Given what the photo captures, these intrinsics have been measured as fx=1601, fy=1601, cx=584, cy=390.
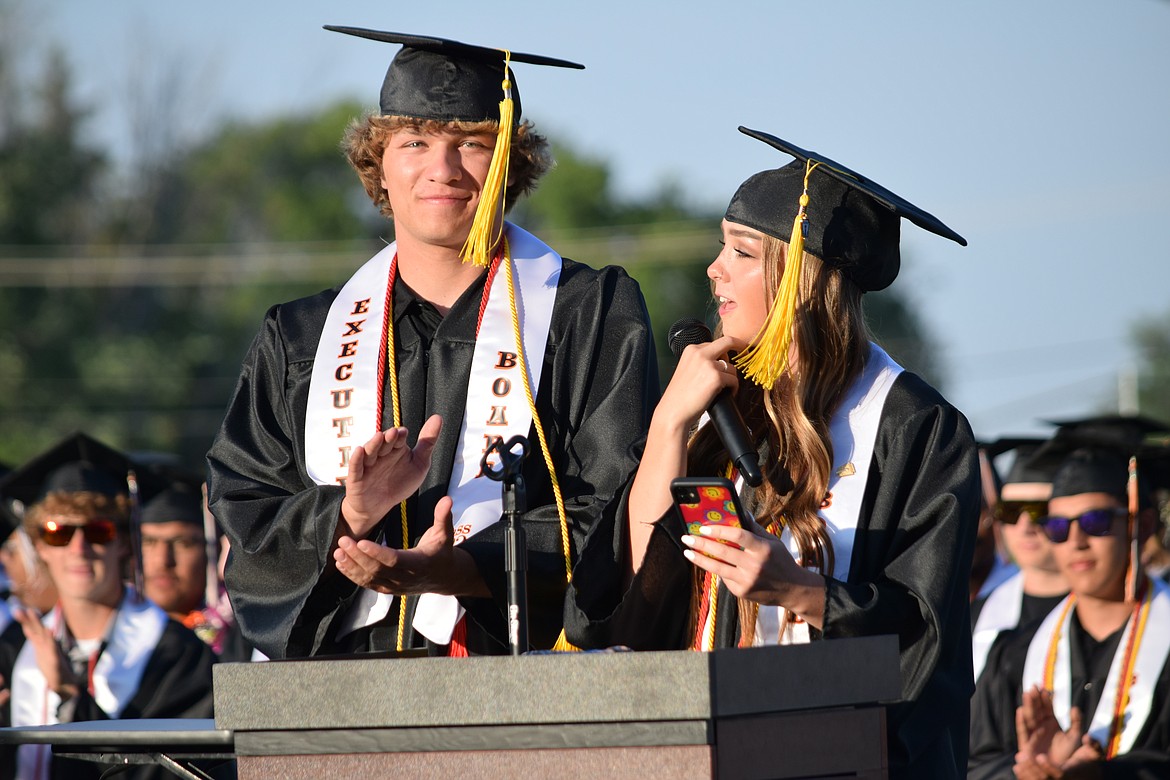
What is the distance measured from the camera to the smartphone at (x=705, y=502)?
283 centimetres

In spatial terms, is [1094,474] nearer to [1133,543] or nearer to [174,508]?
[1133,543]

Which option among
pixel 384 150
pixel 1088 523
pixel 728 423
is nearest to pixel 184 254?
pixel 1088 523

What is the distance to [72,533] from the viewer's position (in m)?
7.39

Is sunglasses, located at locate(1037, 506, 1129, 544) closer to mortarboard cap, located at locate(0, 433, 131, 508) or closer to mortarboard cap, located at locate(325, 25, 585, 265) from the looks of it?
mortarboard cap, located at locate(325, 25, 585, 265)

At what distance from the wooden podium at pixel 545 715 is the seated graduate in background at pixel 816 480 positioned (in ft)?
1.66

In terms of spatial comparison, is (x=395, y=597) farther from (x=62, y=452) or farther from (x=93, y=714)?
(x=62, y=452)

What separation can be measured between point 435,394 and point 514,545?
111 centimetres

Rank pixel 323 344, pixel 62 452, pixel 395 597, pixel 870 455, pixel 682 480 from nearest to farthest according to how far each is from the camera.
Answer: pixel 682 480
pixel 870 455
pixel 395 597
pixel 323 344
pixel 62 452

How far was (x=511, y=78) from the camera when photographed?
12.5 ft

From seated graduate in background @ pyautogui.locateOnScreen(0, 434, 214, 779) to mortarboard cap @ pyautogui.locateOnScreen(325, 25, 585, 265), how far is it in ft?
12.5

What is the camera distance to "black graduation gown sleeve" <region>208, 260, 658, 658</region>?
3557 millimetres

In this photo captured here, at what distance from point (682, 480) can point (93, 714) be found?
188 inches

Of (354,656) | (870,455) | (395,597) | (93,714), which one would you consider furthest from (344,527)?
(93,714)

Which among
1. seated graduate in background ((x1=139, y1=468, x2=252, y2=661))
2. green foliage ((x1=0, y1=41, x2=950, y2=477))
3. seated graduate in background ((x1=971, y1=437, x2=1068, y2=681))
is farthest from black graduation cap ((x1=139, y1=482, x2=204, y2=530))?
green foliage ((x1=0, y1=41, x2=950, y2=477))
